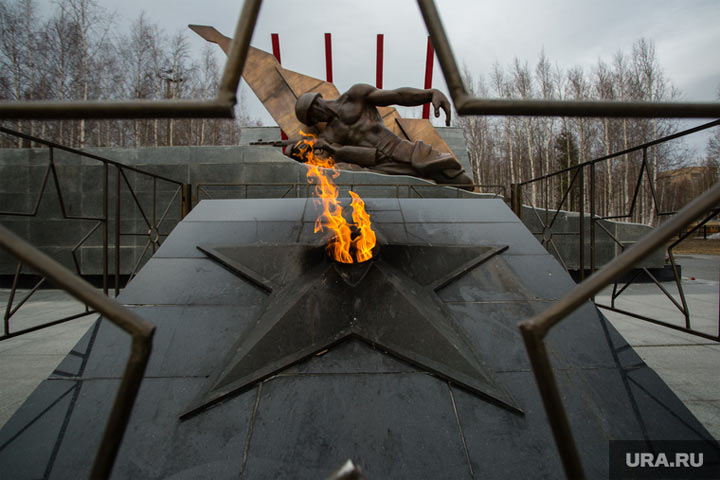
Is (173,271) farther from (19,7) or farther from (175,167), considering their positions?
(19,7)

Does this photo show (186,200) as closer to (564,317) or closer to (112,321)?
(112,321)

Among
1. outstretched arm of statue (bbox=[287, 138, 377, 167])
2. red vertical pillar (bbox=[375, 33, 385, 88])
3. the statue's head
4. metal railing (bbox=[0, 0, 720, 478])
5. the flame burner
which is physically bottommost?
the flame burner

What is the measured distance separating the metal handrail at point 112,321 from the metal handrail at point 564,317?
2.86 feet

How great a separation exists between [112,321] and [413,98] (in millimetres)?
4933

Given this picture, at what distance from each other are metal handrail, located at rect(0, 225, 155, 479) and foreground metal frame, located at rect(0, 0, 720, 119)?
1.35 feet

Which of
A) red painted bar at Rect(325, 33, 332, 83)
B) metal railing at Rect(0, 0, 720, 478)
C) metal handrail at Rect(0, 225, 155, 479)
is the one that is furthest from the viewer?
red painted bar at Rect(325, 33, 332, 83)

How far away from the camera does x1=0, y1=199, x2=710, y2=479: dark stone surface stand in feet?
5.62

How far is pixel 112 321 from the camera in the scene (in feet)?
2.65

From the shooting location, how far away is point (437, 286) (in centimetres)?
269

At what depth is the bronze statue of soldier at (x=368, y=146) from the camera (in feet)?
22.4
